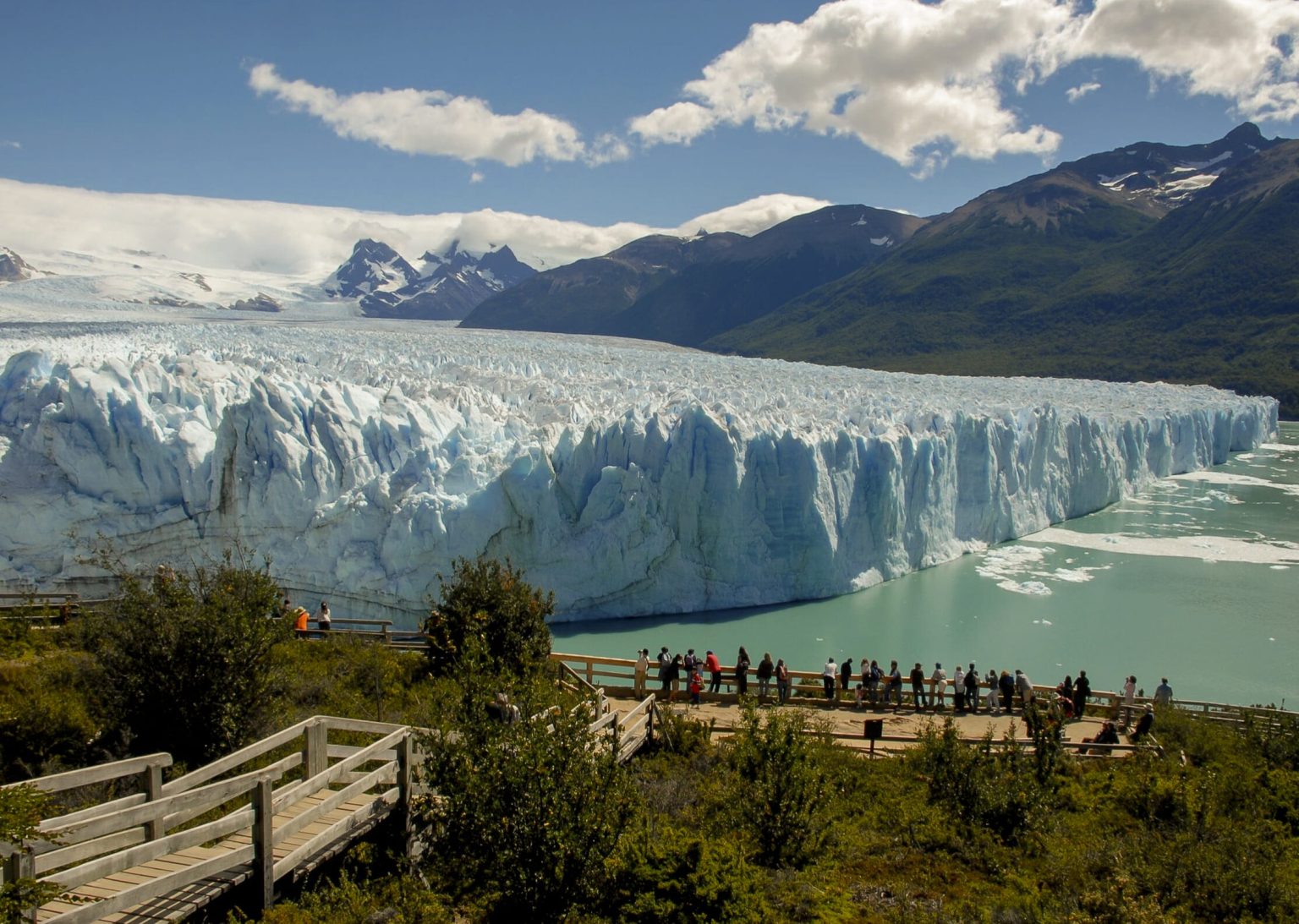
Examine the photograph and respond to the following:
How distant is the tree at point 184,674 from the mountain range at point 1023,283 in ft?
224

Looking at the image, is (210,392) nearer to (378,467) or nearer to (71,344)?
(378,467)

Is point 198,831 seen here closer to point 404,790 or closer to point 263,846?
point 263,846

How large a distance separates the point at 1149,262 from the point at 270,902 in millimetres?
94894

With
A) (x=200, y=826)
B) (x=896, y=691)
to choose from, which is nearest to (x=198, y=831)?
(x=200, y=826)

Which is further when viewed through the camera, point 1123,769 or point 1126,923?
point 1123,769

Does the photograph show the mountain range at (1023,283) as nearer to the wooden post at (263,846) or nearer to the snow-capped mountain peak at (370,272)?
the snow-capped mountain peak at (370,272)

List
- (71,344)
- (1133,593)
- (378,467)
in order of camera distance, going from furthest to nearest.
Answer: (71,344) < (1133,593) < (378,467)

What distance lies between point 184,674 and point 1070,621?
49.6 ft

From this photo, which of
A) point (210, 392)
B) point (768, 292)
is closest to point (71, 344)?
point (210, 392)

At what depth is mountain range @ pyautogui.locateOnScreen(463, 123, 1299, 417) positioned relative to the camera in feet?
229

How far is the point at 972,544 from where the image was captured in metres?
21.8

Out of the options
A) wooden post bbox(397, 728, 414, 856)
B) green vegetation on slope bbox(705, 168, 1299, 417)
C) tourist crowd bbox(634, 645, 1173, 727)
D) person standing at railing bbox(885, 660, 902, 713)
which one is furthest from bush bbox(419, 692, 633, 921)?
green vegetation on slope bbox(705, 168, 1299, 417)

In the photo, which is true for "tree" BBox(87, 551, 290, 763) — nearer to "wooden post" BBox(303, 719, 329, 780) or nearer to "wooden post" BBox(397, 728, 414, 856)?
"wooden post" BBox(303, 719, 329, 780)

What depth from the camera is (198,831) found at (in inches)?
166
